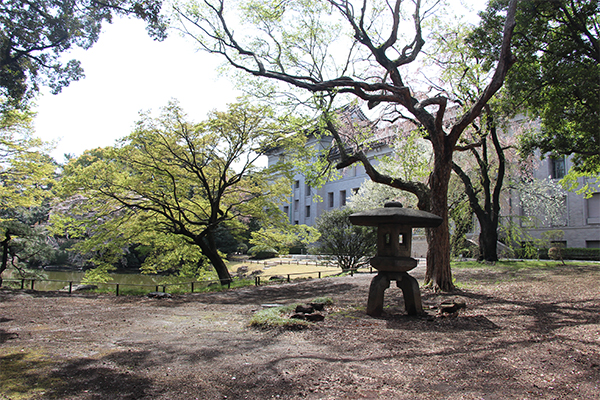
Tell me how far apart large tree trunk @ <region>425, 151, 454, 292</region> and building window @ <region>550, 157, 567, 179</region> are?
83.4 feet

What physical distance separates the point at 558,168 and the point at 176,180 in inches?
1183

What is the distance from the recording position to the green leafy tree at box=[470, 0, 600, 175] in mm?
11070

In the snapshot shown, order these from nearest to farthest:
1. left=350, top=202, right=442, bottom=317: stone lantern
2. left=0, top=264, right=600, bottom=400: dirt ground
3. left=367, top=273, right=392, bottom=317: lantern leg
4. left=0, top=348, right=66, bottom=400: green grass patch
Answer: left=0, top=348, right=66, bottom=400: green grass patch, left=0, top=264, right=600, bottom=400: dirt ground, left=350, top=202, right=442, bottom=317: stone lantern, left=367, top=273, right=392, bottom=317: lantern leg

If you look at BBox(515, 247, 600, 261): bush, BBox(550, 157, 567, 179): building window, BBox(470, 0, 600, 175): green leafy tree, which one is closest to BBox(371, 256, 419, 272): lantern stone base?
BBox(470, 0, 600, 175): green leafy tree

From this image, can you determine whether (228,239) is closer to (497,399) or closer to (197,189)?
(197,189)

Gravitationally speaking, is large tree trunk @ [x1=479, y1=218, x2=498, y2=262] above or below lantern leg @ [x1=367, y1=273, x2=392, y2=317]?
above

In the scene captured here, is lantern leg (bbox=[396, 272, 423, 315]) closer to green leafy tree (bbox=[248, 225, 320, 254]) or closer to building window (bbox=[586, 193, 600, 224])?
green leafy tree (bbox=[248, 225, 320, 254])

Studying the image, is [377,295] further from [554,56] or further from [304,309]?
[554,56]

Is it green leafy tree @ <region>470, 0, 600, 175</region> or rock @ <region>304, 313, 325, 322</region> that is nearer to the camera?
rock @ <region>304, 313, 325, 322</region>

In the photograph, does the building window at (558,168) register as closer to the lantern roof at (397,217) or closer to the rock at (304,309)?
the lantern roof at (397,217)

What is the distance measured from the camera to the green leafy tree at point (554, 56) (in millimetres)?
11070

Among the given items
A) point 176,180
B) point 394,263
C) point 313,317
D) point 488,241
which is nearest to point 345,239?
point 488,241

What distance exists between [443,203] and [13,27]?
10526 mm

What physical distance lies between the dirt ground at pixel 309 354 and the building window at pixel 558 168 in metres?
25.5
